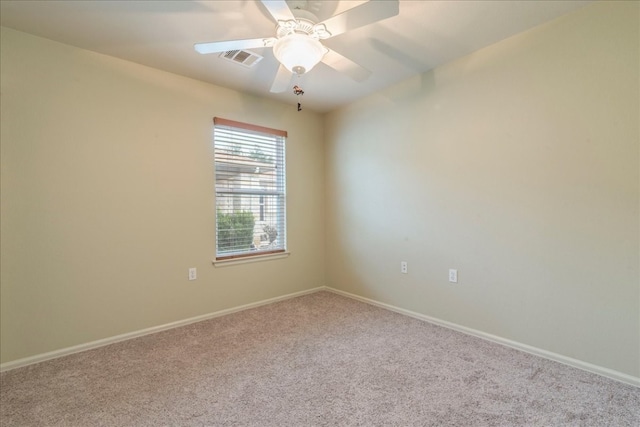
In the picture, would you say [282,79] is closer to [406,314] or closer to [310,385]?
[310,385]

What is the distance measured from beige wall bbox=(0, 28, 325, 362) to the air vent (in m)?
0.63

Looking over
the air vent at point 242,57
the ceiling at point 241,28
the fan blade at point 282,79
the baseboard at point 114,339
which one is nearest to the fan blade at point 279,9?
the ceiling at point 241,28

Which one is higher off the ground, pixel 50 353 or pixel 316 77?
pixel 316 77

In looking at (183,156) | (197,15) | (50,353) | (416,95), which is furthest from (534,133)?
(50,353)

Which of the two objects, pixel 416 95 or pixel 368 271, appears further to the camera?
pixel 368 271

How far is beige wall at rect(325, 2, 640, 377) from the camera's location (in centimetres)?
197

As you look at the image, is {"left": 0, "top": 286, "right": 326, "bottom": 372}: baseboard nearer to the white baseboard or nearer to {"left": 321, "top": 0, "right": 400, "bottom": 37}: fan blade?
the white baseboard

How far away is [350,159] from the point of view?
380 cm

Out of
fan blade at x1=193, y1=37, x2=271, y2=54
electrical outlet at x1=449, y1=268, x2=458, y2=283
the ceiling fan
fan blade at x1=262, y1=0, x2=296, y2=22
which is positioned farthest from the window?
electrical outlet at x1=449, y1=268, x2=458, y2=283

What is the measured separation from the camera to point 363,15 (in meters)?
1.53

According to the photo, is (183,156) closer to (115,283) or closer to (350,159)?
(115,283)

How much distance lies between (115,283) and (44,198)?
84 centimetres

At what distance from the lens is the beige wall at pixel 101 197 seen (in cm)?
223

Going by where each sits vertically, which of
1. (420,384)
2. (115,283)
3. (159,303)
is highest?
(115,283)
